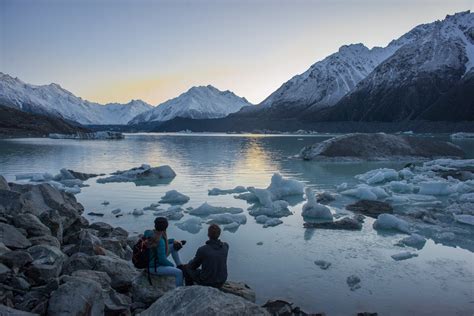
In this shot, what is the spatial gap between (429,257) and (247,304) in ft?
26.9

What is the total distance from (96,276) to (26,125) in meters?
151

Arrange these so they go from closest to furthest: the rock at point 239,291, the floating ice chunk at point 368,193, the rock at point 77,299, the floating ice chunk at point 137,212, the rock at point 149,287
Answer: the rock at point 77,299, the rock at point 149,287, the rock at point 239,291, the floating ice chunk at point 137,212, the floating ice chunk at point 368,193

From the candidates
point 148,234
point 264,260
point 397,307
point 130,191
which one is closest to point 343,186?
point 130,191

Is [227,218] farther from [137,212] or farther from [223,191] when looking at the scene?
[223,191]

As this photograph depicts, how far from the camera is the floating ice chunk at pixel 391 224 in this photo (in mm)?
15445

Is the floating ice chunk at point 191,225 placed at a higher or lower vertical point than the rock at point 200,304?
lower

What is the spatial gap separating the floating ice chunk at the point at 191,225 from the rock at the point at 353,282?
21.3 feet

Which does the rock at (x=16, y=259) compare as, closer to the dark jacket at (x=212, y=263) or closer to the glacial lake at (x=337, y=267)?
the dark jacket at (x=212, y=263)

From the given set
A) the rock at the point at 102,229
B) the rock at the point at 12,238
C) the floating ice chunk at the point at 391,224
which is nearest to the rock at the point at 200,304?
the rock at the point at 12,238

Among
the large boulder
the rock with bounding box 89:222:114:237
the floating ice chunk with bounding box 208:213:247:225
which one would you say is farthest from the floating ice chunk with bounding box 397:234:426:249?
the large boulder

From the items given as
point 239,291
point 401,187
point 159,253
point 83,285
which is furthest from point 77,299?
point 401,187

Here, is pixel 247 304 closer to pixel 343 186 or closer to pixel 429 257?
pixel 429 257

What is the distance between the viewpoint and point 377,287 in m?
10.2

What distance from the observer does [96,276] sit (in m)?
8.32
